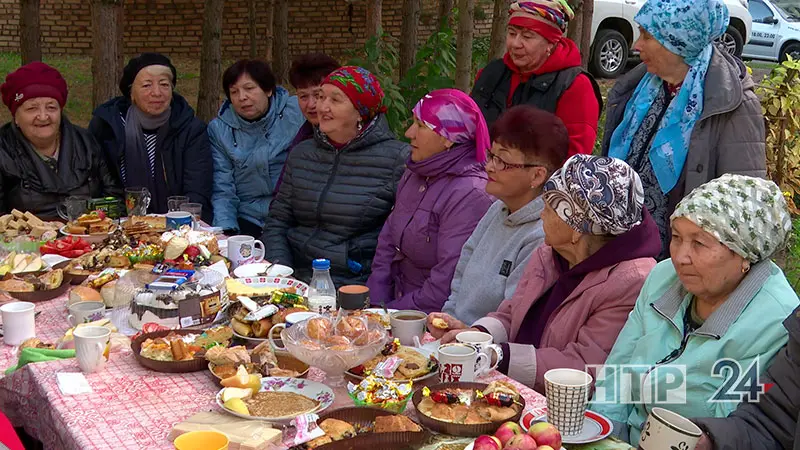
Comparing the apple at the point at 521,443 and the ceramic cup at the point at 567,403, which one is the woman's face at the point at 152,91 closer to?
the ceramic cup at the point at 567,403

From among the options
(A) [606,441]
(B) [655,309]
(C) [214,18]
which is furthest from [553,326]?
(C) [214,18]

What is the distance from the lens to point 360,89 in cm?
442

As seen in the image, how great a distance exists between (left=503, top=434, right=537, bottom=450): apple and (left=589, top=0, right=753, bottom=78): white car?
42.7 ft

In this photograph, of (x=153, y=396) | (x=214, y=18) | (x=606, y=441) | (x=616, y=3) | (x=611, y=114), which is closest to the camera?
(x=606, y=441)

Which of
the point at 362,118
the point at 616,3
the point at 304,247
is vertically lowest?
the point at 304,247

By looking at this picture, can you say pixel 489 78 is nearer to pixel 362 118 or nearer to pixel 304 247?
pixel 362 118

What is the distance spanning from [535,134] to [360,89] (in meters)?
1.25

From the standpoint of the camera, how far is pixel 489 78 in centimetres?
484

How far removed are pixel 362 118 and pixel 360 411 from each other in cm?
237

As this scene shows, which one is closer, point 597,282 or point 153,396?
point 153,396

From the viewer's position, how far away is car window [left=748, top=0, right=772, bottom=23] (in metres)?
17.3

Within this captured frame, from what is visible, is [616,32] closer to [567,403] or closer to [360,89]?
[360,89]

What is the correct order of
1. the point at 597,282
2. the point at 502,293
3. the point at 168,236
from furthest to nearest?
the point at 168,236 < the point at 502,293 < the point at 597,282

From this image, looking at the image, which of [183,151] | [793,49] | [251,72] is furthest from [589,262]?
[793,49]
